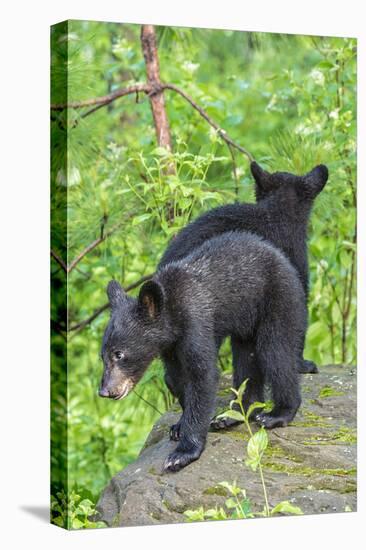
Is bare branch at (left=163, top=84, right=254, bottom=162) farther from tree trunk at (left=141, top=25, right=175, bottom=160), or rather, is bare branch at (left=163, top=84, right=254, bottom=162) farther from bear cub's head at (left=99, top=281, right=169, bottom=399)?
bear cub's head at (left=99, top=281, right=169, bottom=399)

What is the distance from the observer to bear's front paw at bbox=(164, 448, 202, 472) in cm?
642

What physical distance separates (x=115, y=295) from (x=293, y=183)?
1955 millimetres

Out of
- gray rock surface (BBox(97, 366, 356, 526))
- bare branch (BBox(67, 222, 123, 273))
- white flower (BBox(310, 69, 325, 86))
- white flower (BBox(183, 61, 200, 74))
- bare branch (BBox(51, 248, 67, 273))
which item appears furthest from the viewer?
white flower (BBox(310, 69, 325, 86))

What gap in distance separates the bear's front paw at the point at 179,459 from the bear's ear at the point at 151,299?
2.60 ft

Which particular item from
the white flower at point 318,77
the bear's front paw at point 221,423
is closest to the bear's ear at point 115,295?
the bear's front paw at point 221,423

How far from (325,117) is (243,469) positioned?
3458mm

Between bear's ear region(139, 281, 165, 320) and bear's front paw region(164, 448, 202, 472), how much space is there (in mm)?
793

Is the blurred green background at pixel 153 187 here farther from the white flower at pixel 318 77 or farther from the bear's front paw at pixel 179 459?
the bear's front paw at pixel 179 459

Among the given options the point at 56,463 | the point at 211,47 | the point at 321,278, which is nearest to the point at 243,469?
the point at 56,463

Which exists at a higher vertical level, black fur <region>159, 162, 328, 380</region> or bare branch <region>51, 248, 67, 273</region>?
black fur <region>159, 162, 328, 380</region>

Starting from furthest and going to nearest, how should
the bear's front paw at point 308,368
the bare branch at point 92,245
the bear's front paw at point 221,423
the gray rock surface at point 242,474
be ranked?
the bear's front paw at point 308,368 < the bare branch at point 92,245 < the bear's front paw at point 221,423 < the gray rock surface at point 242,474

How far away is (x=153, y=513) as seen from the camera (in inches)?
248

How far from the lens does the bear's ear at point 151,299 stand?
624 cm

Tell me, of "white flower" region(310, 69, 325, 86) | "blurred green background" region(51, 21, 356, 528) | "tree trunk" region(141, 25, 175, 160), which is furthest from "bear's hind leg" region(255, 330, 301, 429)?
"white flower" region(310, 69, 325, 86)
